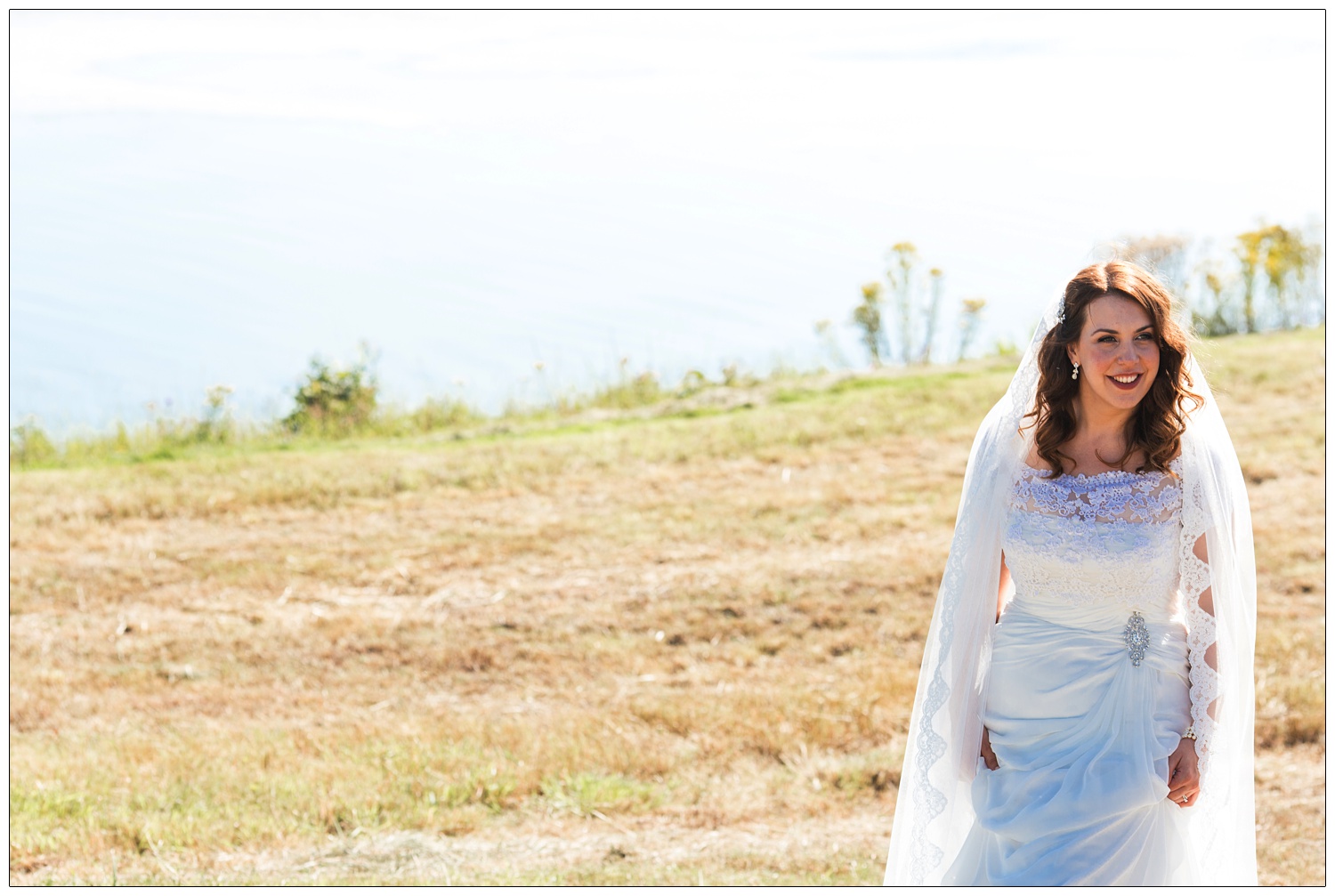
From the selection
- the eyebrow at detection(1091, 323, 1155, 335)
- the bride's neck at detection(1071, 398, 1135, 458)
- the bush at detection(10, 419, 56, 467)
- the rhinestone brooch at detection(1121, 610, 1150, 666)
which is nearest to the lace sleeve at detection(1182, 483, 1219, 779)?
the rhinestone brooch at detection(1121, 610, 1150, 666)

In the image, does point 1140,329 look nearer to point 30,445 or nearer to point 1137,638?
point 1137,638

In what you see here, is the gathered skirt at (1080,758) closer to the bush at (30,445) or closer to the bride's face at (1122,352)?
the bride's face at (1122,352)

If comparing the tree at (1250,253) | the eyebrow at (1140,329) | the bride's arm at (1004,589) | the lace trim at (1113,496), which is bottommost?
the bride's arm at (1004,589)

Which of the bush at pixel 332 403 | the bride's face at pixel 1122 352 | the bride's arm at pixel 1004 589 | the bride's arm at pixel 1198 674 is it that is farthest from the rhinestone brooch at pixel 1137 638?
the bush at pixel 332 403

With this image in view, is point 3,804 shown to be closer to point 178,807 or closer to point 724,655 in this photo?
point 178,807

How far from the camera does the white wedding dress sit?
347 centimetres

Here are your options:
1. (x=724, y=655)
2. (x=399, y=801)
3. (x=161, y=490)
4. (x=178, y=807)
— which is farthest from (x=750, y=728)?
(x=161, y=490)

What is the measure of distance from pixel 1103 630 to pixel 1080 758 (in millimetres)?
376

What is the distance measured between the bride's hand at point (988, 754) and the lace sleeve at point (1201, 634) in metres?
0.57

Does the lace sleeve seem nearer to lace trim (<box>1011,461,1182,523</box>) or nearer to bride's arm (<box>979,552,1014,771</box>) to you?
lace trim (<box>1011,461,1182,523</box>)

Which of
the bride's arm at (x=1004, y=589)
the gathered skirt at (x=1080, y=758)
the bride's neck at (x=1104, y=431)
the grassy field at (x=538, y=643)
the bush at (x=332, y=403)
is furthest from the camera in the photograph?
the bush at (x=332, y=403)

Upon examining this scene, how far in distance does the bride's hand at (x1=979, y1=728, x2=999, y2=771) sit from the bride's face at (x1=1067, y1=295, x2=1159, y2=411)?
1.08 metres

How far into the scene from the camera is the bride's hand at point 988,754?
12.2 ft

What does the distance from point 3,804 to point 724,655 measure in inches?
167
